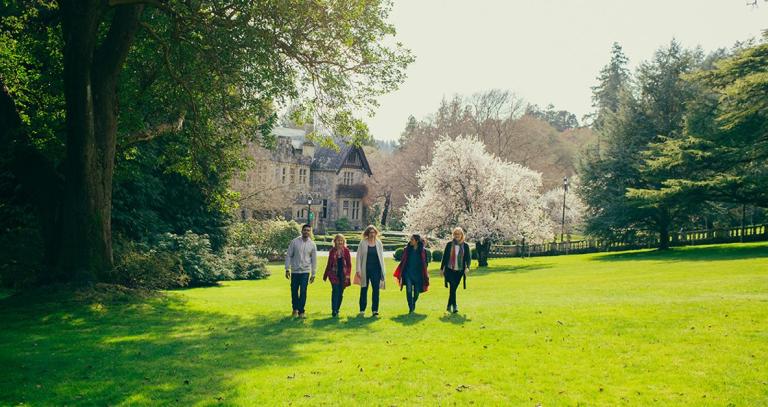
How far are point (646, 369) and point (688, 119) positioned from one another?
32.6 m

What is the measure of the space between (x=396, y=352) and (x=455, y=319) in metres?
3.80

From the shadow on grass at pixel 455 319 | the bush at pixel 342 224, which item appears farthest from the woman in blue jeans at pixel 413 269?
the bush at pixel 342 224

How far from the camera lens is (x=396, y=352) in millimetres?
10250

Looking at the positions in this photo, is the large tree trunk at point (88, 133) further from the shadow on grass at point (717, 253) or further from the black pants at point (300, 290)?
the shadow on grass at point (717, 253)

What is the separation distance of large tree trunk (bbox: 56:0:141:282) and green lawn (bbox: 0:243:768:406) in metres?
1.44

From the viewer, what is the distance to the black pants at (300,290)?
14.3 meters

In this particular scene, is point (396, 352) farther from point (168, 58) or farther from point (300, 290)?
point (168, 58)

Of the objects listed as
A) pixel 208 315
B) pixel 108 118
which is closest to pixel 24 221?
pixel 108 118

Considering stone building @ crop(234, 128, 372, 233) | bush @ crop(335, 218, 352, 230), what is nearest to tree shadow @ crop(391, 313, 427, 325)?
stone building @ crop(234, 128, 372, 233)

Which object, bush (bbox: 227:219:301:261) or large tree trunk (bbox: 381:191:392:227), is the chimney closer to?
large tree trunk (bbox: 381:191:392:227)

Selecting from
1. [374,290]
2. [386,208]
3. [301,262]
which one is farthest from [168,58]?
[386,208]

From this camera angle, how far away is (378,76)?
19.4 meters

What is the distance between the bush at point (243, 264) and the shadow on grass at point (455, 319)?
18.6 meters

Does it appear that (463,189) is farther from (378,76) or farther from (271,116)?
(378,76)
